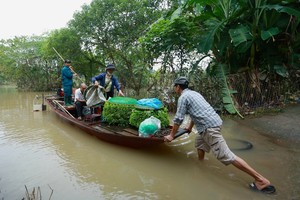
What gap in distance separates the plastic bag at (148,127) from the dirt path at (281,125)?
9.49ft

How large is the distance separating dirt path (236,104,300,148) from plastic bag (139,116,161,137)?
289 cm

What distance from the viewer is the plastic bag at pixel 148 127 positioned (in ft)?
15.6

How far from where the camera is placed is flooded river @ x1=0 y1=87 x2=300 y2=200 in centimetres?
362

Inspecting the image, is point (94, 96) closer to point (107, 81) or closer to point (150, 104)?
point (107, 81)

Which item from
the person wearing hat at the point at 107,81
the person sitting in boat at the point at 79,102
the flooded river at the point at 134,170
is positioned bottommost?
the flooded river at the point at 134,170

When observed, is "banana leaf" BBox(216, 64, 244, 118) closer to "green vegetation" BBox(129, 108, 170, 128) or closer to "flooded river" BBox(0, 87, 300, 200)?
"flooded river" BBox(0, 87, 300, 200)

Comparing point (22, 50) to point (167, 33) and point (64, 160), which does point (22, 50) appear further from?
point (64, 160)

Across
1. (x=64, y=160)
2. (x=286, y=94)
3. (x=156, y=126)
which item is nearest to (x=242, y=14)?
(x=286, y=94)

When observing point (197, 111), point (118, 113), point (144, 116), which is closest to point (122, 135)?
point (144, 116)

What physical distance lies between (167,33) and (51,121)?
5.21 meters

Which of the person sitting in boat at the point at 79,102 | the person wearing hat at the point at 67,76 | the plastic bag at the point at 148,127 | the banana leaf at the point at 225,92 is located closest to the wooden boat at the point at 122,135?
the plastic bag at the point at 148,127

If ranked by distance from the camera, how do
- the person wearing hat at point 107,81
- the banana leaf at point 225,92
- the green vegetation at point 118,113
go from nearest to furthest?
the green vegetation at point 118,113, the person wearing hat at point 107,81, the banana leaf at point 225,92

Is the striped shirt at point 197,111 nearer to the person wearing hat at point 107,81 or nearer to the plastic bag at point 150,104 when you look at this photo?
the plastic bag at point 150,104

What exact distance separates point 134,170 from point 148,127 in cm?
81
